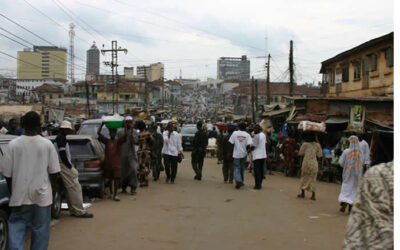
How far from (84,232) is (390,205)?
5.62 m

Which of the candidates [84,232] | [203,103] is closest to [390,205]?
[84,232]

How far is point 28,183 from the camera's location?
16.2 ft

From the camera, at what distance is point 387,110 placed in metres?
15.9

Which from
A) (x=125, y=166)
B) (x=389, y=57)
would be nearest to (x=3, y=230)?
(x=125, y=166)

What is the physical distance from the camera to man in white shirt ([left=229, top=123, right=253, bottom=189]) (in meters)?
12.8

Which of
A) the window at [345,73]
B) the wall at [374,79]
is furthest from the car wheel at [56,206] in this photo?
the window at [345,73]

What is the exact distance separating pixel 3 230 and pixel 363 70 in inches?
1076

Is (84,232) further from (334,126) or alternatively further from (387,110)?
(334,126)

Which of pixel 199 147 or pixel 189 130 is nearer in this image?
pixel 199 147

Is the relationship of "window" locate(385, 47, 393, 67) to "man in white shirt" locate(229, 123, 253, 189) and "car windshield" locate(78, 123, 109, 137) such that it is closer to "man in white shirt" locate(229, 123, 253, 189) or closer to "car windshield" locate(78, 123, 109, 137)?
"man in white shirt" locate(229, 123, 253, 189)

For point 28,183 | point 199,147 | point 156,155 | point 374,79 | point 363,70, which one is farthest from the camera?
point 363,70

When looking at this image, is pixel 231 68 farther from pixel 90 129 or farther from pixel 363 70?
pixel 90 129

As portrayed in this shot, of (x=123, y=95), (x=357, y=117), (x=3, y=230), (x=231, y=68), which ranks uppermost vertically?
(x=231, y=68)

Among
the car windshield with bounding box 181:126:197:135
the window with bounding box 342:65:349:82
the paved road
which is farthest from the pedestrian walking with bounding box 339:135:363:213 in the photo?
the window with bounding box 342:65:349:82
